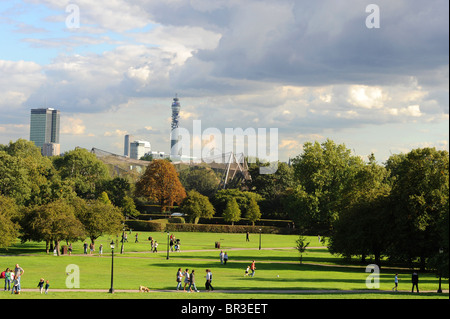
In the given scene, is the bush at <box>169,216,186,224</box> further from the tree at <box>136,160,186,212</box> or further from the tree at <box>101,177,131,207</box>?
the tree at <box>101,177,131,207</box>

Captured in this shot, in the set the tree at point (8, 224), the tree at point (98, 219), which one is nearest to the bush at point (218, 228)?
the tree at point (98, 219)

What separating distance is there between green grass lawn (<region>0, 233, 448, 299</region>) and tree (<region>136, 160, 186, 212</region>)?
1612 inches

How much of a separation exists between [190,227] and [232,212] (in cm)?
787

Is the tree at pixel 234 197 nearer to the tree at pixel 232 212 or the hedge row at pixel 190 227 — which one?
the tree at pixel 232 212

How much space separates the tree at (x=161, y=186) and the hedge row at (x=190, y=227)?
12967 mm

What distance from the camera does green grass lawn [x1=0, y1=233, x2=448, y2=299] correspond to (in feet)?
109

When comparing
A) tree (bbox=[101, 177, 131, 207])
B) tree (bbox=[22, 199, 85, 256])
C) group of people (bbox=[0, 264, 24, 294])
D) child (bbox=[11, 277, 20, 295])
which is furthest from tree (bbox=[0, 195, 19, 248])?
tree (bbox=[101, 177, 131, 207])

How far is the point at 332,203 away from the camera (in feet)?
227

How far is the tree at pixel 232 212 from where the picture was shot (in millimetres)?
97375

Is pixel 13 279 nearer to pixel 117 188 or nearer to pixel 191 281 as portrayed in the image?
pixel 191 281

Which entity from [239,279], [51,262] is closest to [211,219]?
[51,262]
